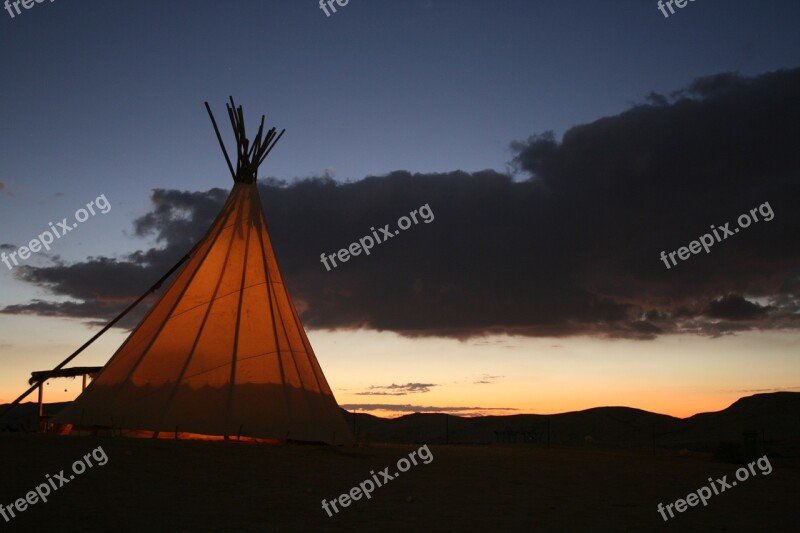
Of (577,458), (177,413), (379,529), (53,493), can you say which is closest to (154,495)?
(53,493)

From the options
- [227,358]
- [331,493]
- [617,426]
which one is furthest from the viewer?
[617,426]

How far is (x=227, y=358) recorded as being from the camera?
1484 centimetres

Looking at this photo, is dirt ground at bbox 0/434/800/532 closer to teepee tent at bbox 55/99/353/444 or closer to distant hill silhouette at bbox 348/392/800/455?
teepee tent at bbox 55/99/353/444

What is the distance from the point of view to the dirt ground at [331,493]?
27.8 feet

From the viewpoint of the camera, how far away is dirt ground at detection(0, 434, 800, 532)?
27.8 feet

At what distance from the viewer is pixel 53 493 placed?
9328mm

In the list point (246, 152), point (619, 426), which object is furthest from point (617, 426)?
point (246, 152)

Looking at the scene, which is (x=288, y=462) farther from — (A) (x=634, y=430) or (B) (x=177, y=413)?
(A) (x=634, y=430)

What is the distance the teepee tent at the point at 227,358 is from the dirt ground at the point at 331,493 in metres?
0.95

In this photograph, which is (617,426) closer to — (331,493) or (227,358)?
(227,358)

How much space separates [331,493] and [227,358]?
17.1 feet

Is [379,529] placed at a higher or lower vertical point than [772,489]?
higher

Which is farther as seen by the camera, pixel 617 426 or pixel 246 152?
pixel 617 426

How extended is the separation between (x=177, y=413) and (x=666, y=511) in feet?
28.3
